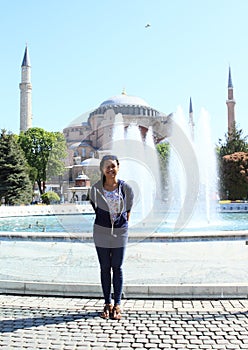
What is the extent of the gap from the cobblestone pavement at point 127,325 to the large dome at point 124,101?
263ft

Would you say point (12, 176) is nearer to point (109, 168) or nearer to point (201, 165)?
point (201, 165)

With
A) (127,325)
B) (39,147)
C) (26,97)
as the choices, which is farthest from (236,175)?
(26,97)

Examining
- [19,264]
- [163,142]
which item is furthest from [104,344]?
[163,142]

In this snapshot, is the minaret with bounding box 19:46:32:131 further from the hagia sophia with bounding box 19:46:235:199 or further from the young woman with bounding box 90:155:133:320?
the young woman with bounding box 90:155:133:320

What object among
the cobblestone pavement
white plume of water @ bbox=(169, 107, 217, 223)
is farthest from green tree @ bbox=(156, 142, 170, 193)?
the cobblestone pavement

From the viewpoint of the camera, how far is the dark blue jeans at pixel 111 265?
4.21 meters

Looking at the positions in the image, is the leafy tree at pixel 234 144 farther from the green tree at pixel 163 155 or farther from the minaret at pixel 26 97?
the minaret at pixel 26 97

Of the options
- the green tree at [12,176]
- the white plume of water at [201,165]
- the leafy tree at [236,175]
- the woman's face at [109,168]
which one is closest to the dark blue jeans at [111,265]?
the woman's face at [109,168]

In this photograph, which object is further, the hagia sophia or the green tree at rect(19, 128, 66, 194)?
the hagia sophia

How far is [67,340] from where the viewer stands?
3.57 metres

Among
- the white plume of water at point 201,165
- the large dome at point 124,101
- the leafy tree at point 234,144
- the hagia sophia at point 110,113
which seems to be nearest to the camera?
the white plume of water at point 201,165

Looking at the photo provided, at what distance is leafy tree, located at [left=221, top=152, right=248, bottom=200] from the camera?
36938 mm

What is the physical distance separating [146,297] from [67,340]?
1.52m

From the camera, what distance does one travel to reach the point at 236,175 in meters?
37.2
